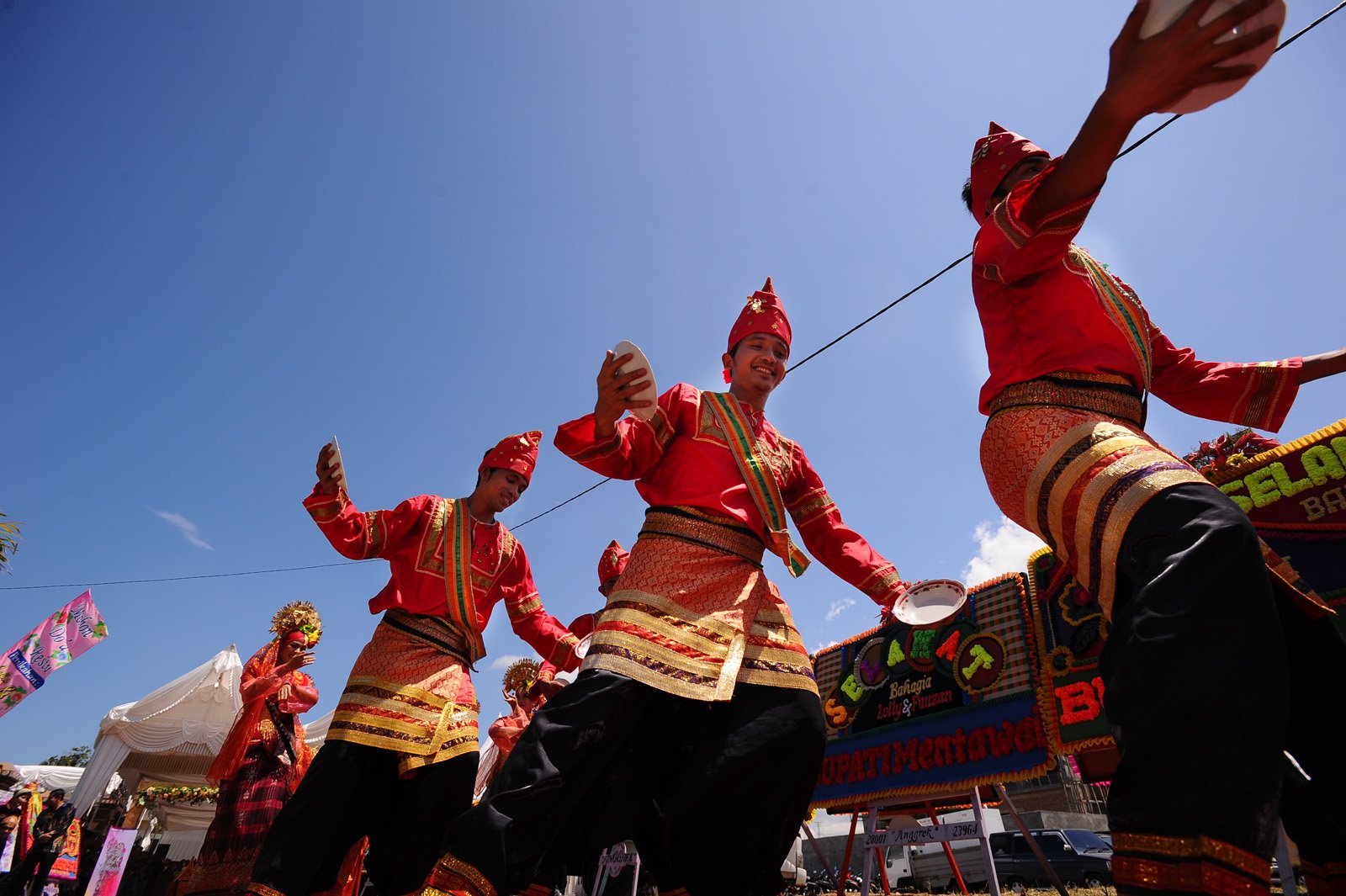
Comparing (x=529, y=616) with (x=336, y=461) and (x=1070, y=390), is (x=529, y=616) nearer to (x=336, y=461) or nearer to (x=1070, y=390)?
(x=336, y=461)

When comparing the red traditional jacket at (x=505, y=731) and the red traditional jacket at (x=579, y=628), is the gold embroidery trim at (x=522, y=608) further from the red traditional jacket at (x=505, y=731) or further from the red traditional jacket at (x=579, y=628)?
the red traditional jacket at (x=505, y=731)

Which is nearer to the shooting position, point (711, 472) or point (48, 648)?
point (711, 472)

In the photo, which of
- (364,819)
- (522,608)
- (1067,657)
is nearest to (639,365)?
(522,608)

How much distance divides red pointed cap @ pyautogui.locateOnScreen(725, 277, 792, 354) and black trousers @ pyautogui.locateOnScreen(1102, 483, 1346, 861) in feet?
5.99

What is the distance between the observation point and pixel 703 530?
95.4 inches

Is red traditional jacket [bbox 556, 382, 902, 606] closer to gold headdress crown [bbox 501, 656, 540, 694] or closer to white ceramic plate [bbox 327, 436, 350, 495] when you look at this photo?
white ceramic plate [bbox 327, 436, 350, 495]

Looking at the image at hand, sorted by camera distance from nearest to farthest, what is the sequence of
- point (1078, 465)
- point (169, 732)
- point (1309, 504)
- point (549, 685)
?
point (1078, 465) < point (549, 685) < point (1309, 504) < point (169, 732)

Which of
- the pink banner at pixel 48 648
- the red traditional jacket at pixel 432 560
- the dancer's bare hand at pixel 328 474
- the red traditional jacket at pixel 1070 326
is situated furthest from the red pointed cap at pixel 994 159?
the pink banner at pixel 48 648

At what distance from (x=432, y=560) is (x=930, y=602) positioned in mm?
2285

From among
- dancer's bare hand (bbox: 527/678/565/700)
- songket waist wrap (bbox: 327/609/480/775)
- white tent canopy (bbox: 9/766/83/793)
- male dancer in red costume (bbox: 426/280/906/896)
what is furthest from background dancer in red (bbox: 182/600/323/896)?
white tent canopy (bbox: 9/766/83/793)

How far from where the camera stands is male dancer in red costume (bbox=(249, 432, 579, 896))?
2.91m

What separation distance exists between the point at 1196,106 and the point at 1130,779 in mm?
1284

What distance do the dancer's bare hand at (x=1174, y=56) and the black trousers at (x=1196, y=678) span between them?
0.77 meters

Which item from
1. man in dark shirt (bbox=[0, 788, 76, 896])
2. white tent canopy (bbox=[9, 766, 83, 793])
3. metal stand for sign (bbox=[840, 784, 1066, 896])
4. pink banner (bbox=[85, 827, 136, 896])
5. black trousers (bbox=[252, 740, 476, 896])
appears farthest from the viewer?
white tent canopy (bbox=[9, 766, 83, 793])
